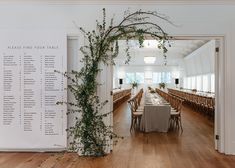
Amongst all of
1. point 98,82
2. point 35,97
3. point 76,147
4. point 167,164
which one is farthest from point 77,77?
point 167,164

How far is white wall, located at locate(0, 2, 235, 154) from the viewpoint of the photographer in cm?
537

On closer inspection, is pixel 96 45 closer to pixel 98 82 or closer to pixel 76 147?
pixel 98 82

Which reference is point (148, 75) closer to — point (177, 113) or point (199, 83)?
point (199, 83)

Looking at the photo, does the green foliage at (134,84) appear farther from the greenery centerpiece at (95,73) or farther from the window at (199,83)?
the greenery centerpiece at (95,73)

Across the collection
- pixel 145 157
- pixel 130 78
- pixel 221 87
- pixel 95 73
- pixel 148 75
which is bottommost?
pixel 145 157

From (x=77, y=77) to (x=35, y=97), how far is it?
0.86 m

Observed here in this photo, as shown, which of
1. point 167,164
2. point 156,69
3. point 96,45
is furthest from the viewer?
point 156,69

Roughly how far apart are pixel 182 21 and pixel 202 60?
10112mm

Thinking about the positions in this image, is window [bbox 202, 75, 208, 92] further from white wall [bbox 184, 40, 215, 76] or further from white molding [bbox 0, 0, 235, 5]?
white molding [bbox 0, 0, 235, 5]

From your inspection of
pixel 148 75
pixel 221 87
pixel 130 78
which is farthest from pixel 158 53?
pixel 221 87

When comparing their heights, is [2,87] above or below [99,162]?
above

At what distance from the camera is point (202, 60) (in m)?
15.0

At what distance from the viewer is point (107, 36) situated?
5.39 m

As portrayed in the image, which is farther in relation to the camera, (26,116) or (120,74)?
(120,74)
